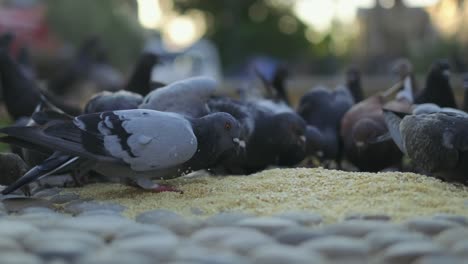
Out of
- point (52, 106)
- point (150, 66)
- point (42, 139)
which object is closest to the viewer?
point (42, 139)

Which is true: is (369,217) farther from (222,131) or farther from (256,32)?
(256,32)

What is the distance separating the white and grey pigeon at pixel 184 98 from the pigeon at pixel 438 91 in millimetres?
2104

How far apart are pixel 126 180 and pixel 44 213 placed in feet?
2.79

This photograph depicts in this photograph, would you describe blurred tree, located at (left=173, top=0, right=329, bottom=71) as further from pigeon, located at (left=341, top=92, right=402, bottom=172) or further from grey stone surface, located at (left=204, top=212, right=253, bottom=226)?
grey stone surface, located at (left=204, top=212, right=253, bottom=226)

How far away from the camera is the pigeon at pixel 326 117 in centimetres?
603

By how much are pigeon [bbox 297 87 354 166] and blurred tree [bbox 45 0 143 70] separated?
45.3 feet

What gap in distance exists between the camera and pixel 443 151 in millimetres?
4074

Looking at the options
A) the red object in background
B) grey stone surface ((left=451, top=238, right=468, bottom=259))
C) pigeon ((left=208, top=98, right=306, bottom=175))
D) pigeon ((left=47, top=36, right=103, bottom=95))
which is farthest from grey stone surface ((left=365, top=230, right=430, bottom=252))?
the red object in background

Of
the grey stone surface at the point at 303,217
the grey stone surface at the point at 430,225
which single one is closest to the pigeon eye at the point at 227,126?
the grey stone surface at the point at 303,217

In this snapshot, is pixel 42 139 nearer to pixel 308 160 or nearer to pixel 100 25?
pixel 308 160

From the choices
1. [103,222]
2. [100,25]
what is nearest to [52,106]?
[103,222]

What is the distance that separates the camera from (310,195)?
375 cm

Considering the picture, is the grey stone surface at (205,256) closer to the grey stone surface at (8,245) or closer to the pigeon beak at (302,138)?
the grey stone surface at (8,245)

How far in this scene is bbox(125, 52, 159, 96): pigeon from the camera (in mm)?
6711
